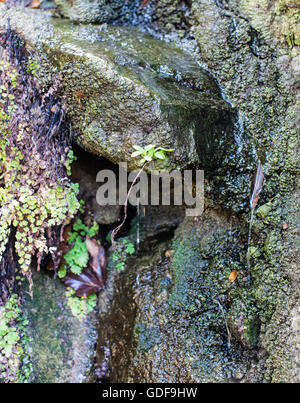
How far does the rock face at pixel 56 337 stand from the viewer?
3133mm

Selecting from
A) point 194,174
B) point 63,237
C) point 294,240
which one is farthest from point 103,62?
point 294,240

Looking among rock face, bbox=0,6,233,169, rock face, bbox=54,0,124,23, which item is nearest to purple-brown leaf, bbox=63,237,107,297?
rock face, bbox=0,6,233,169

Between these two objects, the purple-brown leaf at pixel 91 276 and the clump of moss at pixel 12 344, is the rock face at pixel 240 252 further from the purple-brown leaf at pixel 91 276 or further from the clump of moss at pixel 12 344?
the clump of moss at pixel 12 344

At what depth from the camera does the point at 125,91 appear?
2.53m

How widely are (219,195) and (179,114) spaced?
2.44 feet

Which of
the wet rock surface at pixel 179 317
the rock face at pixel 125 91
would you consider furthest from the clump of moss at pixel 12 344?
the rock face at pixel 125 91

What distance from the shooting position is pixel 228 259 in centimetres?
288

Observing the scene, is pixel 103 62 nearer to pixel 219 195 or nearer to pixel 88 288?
pixel 219 195

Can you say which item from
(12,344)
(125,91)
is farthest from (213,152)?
(12,344)

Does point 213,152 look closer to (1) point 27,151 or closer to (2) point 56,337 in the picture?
(1) point 27,151

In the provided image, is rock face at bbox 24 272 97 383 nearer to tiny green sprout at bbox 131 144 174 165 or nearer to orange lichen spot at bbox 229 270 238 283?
orange lichen spot at bbox 229 270 238 283

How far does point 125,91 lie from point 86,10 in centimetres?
106

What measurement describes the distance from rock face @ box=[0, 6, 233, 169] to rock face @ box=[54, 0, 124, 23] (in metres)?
0.17

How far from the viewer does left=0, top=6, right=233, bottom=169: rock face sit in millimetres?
2545
